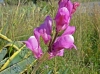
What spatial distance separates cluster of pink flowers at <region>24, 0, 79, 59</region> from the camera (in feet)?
1.92

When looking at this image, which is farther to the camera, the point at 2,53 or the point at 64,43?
the point at 2,53

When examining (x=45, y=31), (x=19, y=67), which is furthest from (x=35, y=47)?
(x=19, y=67)

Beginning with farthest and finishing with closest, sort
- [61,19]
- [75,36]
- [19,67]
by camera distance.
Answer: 1. [75,36]
2. [19,67]
3. [61,19]

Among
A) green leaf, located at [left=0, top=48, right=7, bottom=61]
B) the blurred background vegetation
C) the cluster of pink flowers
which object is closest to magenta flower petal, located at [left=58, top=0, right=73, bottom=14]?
the cluster of pink flowers

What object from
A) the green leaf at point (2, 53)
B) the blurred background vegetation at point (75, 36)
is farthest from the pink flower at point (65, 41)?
the green leaf at point (2, 53)

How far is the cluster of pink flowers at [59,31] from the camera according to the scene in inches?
23.0

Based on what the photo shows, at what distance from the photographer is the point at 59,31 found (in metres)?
0.59

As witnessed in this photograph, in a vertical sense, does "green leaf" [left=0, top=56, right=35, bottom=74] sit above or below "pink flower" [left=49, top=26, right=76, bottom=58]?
below

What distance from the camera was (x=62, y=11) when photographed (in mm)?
580

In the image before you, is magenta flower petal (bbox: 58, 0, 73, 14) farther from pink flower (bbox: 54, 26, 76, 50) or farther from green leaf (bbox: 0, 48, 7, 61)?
green leaf (bbox: 0, 48, 7, 61)

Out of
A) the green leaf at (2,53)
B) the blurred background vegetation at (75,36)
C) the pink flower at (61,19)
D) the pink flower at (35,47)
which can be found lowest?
the blurred background vegetation at (75,36)

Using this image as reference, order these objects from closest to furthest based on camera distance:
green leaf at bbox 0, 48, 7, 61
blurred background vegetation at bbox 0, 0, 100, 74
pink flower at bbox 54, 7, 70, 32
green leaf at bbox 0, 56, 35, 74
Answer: pink flower at bbox 54, 7, 70, 32
green leaf at bbox 0, 56, 35, 74
green leaf at bbox 0, 48, 7, 61
blurred background vegetation at bbox 0, 0, 100, 74

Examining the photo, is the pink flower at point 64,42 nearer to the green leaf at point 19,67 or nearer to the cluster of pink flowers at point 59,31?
the cluster of pink flowers at point 59,31

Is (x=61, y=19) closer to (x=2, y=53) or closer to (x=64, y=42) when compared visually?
(x=64, y=42)
